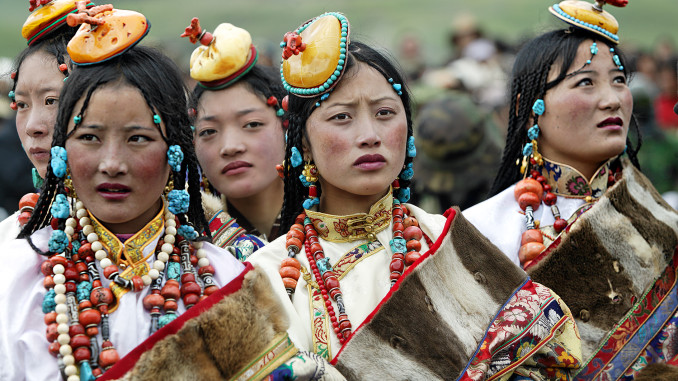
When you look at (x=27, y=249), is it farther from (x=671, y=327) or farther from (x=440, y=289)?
(x=671, y=327)

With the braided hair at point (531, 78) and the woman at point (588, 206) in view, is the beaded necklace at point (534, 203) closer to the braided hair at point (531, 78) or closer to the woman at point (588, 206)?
the woman at point (588, 206)

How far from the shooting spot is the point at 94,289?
117 inches

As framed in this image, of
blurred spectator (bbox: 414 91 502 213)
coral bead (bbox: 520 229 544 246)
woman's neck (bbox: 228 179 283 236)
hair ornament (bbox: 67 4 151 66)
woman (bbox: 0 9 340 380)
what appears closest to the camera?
woman (bbox: 0 9 340 380)

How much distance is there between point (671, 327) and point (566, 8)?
5.31 ft

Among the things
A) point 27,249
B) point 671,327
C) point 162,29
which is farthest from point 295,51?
point 162,29

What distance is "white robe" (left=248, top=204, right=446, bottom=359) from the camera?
326 centimetres

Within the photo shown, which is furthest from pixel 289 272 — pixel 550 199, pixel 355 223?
pixel 550 199

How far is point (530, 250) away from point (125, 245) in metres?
1.84

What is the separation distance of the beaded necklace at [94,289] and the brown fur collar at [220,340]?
251mm

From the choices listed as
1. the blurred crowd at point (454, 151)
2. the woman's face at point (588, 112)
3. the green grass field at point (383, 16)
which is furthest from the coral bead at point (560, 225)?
the green grass field at point (383, 16)

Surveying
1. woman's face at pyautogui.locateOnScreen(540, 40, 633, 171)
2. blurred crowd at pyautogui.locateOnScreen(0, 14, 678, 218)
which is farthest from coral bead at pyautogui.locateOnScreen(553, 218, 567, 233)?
blurred crowd at pyautogui.locateOnScreen(0, 14, 678, 218)

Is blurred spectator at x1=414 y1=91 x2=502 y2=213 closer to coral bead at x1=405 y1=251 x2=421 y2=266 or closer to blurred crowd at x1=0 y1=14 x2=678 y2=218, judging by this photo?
blurred crowd at x1=0 y1=14 x2=678 y2=218

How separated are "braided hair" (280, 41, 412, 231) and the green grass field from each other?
12.3 meters

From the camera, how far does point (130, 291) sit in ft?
9.93
